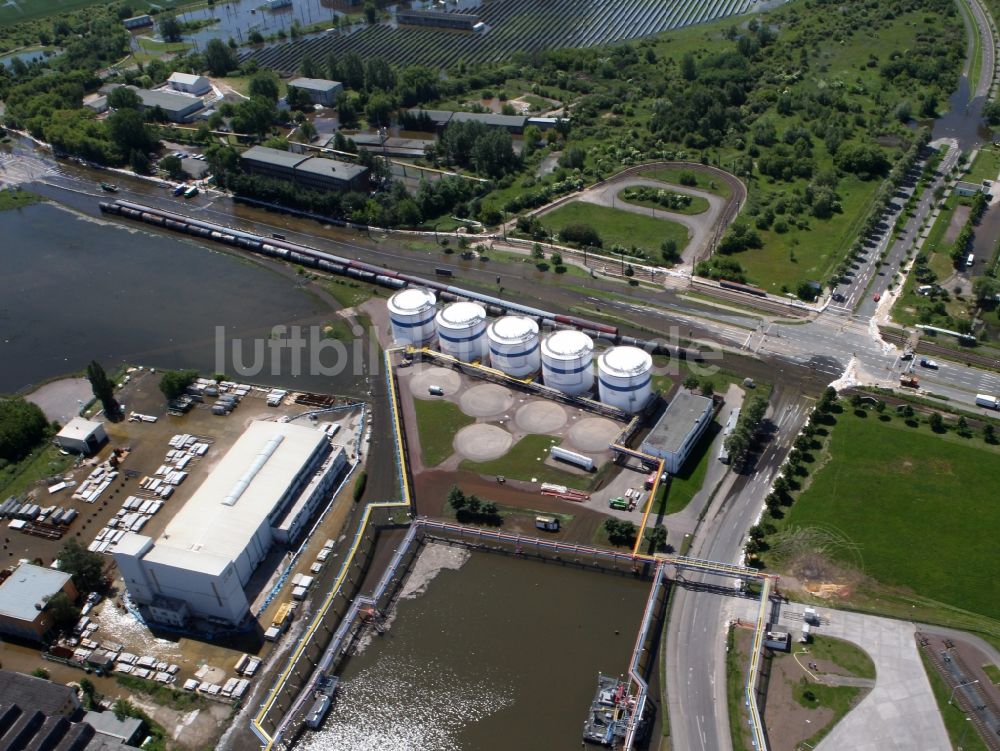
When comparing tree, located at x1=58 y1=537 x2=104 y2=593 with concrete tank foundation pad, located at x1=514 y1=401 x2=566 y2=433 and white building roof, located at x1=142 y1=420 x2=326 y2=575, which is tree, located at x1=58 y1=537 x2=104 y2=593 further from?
concrete tank foundation pad, located at x1=514 y1=401 x2=566 y2=433

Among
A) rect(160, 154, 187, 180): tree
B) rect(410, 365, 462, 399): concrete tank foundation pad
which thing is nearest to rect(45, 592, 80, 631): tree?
rect(410, 365, 462, 399): concrete tank foundation pad

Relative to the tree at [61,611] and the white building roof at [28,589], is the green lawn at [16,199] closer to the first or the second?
the white building roof at [28,589]

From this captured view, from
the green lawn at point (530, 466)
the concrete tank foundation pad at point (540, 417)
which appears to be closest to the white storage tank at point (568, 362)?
the concrete tank foundation pad at point (540, 417)

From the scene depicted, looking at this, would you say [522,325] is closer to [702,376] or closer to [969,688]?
[702,376]

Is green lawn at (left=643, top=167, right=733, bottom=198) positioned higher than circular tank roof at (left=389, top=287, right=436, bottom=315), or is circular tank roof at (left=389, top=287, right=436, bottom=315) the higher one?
green lawn at (left=643, top=167, right=733, bottom=198)

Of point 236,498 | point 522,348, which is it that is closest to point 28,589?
point 236,498

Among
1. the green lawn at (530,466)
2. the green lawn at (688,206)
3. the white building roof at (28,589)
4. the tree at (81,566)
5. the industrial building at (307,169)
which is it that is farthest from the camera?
the industrial building at (307,169)
